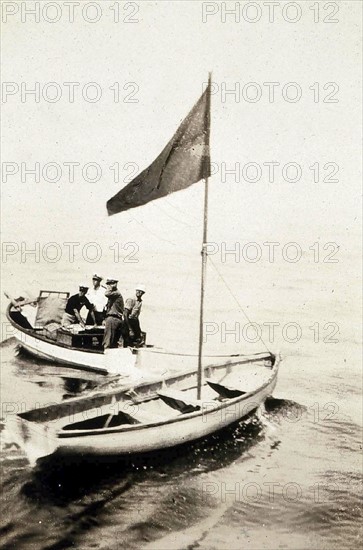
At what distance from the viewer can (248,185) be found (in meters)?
3.05

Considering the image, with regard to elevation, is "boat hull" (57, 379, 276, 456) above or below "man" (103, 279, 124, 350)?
below

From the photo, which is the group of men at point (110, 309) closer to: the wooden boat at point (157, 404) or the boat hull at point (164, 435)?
the wooden boat at point (157, 404)

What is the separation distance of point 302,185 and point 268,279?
589mm

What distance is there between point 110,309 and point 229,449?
1.15 meters

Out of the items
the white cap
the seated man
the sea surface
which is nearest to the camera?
the sea surface

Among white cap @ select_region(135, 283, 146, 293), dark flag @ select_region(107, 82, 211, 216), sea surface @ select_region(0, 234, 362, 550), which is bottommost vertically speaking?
sea surface @ select_region(0, 234, 362, 550)

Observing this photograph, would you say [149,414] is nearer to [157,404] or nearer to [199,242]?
[157,404]

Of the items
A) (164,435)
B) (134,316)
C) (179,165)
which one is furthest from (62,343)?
(179,165)

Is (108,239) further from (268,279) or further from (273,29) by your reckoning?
(273,29)

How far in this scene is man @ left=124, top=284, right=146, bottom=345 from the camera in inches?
125

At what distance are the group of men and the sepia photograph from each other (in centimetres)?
2

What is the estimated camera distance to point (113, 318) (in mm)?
3328

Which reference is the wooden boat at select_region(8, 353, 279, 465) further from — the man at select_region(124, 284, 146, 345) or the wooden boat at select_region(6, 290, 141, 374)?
the man at select_region(124, 284, 146, 345)

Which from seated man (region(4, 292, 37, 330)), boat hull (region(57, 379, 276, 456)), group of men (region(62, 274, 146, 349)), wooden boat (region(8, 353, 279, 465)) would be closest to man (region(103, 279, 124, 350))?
group of men (region(62, 274, 146, 349))
